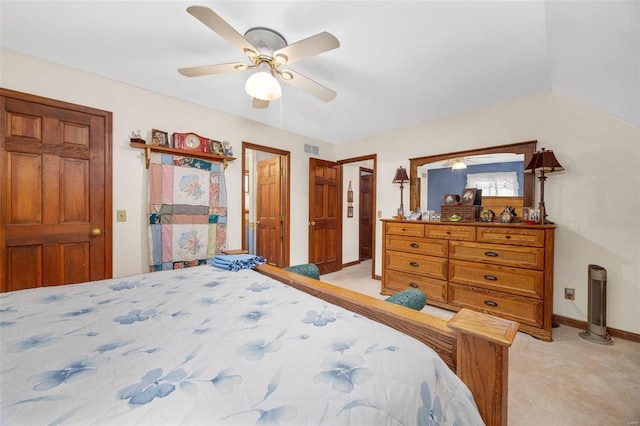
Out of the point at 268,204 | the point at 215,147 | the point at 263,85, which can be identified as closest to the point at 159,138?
the point at 215,147

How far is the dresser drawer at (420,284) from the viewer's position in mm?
2924

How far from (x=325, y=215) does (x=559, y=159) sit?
3.19 meters

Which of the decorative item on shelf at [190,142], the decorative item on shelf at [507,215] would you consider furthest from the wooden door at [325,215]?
the decorative item on shelf at [507,215]

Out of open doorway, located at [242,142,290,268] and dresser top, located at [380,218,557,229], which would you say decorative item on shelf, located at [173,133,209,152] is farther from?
dresser top, located at [380,218,557,229]

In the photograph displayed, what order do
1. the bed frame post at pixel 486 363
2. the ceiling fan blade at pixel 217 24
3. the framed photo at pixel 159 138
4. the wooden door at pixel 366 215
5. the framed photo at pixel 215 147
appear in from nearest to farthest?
the bed frame post at pixel 486 363
the ceiling fan blade at pixel 217 24
the framed photo at pixel 159 138
the framed photo at pixel 215 147
the wooden door at pixel 366 215

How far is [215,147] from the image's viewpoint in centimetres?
310

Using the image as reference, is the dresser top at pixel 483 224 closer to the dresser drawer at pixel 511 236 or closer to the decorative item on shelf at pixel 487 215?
the dresser drawer at pixel 511 236

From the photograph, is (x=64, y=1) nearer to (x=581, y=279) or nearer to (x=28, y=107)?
(x=28, y=107)

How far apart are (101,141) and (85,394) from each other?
2645mm

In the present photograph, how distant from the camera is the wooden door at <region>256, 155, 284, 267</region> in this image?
13.4 ft

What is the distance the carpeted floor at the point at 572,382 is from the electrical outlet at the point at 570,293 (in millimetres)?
311

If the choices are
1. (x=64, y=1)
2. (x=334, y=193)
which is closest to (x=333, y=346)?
(x=64, y=1)

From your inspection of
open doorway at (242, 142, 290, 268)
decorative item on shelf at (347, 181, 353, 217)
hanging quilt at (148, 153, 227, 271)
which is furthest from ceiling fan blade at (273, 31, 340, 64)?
decorative item on shelf at (347, 181, 353, 217)

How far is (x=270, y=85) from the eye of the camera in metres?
1.70
